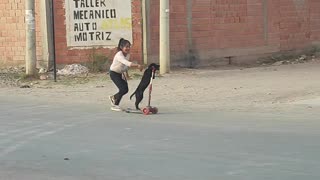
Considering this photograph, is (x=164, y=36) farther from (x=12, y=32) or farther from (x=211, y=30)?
(x=12, y=32)

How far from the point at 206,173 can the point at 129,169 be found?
32.9 inches

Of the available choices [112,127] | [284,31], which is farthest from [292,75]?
[112,127]

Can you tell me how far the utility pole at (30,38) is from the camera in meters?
15.4

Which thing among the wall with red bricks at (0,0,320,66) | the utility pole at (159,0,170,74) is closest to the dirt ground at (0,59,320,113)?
the utility pole at (159,0,170,74)

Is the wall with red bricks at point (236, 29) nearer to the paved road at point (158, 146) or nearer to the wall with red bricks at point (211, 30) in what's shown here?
the wall with red bricks at point (211, 30)

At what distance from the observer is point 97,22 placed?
17031 mm

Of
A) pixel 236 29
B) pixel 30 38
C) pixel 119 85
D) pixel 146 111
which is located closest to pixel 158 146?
pixel 146 111

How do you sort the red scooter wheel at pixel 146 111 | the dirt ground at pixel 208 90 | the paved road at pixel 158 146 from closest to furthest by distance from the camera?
the paved road at pixel 158 146 → the red scooter wheel at pixel 146 111 → the dirt ground at pixel 208 90

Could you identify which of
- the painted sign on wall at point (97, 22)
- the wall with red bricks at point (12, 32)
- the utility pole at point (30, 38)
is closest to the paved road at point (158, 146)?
the utility pole at point (30, 38)

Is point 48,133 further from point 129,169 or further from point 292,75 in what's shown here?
point 292,75

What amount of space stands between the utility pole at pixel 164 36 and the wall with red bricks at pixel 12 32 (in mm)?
A: 4342

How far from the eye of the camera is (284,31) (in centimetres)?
2105

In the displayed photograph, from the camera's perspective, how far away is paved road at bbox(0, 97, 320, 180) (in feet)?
19.2

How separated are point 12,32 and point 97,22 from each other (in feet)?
8.85
